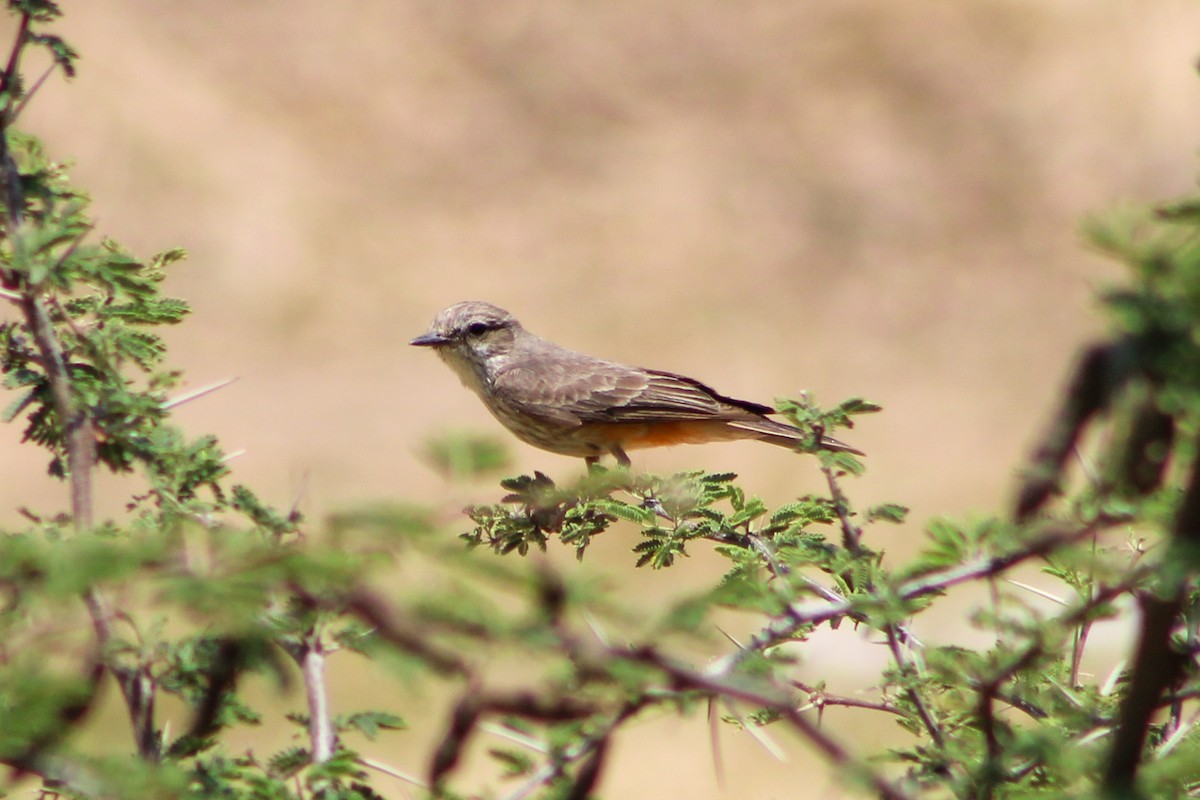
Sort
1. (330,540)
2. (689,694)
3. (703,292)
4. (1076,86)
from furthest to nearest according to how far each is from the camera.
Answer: (1076,86) < (703,292) < (689,694) < (330,540)

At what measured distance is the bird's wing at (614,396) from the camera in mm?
8102

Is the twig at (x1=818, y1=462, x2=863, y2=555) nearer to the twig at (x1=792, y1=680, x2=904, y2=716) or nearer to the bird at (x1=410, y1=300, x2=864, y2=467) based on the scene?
the twig at (x1=792, y1=680, x2=904, y2=716)

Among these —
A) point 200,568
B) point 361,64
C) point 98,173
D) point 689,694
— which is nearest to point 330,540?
point 200,568

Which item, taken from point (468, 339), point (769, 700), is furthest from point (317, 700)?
point (468, 339)

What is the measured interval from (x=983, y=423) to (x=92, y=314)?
1660 cm

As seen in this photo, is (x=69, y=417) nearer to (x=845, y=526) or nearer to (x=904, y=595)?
(x=904, y=595)

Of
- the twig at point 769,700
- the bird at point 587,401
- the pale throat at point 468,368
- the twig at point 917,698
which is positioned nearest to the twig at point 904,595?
the twig at point 917,698

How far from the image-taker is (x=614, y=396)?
27.3 ft

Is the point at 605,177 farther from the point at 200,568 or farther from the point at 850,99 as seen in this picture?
the point at 200,568

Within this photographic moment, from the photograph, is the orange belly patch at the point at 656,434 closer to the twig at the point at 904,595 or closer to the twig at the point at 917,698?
the twig at the point at 917,698

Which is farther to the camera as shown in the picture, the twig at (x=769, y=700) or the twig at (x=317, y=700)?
the twig at (x=317, y=700)

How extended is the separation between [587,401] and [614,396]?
0.16m

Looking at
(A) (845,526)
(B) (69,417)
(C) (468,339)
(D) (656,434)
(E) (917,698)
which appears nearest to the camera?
(B) (69,417)

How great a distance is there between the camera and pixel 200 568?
1.72 m
